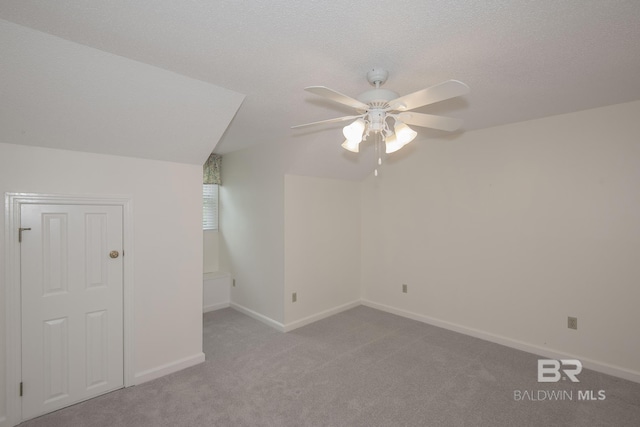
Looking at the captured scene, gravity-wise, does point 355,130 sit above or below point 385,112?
below

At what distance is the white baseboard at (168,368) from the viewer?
8.65 feet

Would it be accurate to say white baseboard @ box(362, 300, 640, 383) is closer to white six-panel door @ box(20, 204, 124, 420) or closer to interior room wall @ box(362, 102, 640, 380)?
interior room wall @ box(362, 102, 640, 380)

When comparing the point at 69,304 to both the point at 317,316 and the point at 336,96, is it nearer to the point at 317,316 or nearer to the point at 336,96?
the point at 336,96

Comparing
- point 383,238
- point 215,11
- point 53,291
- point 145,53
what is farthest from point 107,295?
point 383,238

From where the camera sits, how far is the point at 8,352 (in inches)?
82.3

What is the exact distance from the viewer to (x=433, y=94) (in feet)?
4.91

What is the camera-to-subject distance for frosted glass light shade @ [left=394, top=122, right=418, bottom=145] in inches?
71.6

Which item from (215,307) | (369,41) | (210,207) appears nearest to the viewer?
(369,41)

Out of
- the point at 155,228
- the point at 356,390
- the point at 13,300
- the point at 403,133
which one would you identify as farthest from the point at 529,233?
the point at 13,300

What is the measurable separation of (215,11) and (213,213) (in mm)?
3859

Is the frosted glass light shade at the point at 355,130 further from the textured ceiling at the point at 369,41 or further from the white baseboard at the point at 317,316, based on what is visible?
the white baseboard at the point at 317,316

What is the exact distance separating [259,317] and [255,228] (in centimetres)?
124

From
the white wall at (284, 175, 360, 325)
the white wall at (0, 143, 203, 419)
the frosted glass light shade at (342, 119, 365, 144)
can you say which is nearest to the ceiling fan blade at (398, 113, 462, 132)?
the frosted glass light shade at (342, 119, 365, 144)

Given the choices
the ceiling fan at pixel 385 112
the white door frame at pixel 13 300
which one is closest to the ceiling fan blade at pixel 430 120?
the ceiling fan at pixel 385 112
